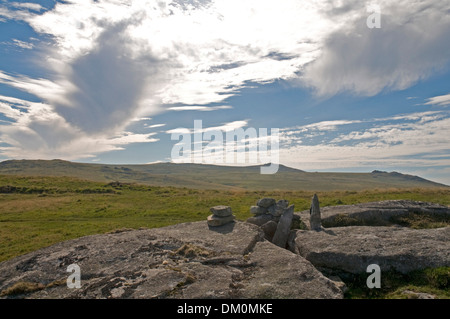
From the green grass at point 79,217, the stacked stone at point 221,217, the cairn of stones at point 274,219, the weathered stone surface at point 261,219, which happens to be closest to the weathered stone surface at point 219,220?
the stacked stone at point 221,217

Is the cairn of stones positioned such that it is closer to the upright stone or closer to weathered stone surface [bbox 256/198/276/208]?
weathered stone surface [bbox 256/198/276/208]

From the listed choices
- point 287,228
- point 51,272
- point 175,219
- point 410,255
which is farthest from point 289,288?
point 175,219

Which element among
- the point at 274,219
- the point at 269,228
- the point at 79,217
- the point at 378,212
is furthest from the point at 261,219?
the point at 79,217

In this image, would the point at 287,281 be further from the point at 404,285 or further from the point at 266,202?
the point at 266,202

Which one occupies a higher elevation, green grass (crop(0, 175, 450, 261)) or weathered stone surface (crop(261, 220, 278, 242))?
weathered stone surface (crop(261, 220, 278, 242))

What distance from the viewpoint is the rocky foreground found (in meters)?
10.1

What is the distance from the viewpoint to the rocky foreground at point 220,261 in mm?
10078

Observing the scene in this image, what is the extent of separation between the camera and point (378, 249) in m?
12.8

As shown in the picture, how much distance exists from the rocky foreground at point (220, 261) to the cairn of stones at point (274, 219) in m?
0.08

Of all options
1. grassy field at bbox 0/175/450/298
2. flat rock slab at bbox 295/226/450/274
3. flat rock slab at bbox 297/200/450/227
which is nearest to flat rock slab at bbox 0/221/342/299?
flat rock slab at bbox 295/226/450/274

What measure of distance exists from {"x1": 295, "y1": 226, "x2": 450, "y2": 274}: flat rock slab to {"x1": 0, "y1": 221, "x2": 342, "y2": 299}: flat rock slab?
1.99m

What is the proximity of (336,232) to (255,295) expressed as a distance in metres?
8.37
